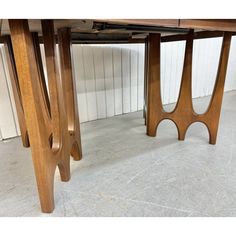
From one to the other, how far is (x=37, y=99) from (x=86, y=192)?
0.44 metres

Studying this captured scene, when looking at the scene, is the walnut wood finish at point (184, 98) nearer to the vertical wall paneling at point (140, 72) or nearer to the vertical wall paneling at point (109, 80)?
the vertical wall paneling at point (109, 80)

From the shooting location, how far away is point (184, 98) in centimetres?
120

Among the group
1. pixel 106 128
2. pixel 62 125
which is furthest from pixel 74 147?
pixel 106 128

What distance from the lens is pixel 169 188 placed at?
2.74 feet

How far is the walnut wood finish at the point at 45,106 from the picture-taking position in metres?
0.53

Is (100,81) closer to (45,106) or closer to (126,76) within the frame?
(126,76)

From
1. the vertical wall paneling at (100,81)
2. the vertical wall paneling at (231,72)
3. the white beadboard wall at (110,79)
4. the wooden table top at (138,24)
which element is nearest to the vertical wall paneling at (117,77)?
the white beadboard wall at (110,79)

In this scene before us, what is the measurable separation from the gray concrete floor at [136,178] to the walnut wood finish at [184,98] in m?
0.13

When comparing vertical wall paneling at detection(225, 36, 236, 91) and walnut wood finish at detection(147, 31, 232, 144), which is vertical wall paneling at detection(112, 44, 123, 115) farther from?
vertical wall paneling at detection(225, 36, 236, 91)

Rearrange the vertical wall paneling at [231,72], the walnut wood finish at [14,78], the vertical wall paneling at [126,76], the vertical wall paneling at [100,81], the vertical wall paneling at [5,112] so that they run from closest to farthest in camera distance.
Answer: the walnut wood finish at [14,78] → the vertical wall paneling at [5,112] → the vertical wall paneling at [100,81] → the vertical wall paneling at [126,76] → the vertical wall paneling at [231,72]

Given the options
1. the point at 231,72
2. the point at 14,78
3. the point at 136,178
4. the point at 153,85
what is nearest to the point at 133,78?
the point at 153,85

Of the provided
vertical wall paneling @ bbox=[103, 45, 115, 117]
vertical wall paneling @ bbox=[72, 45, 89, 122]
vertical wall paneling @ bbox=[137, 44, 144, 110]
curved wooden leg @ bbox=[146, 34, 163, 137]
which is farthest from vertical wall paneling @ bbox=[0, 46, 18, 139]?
vertical wall paneling @ bbox=[137, 44, 144, 110]
